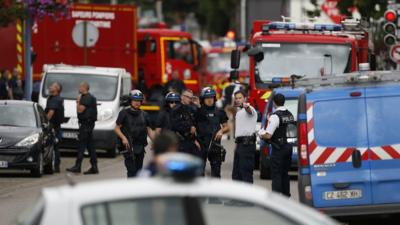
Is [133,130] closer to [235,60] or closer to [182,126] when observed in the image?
[182,126]

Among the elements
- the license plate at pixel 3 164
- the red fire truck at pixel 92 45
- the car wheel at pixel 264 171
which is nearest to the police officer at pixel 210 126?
the car wheel at pixel 264 171

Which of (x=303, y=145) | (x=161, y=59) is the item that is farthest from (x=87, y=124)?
(x=161, y=59)

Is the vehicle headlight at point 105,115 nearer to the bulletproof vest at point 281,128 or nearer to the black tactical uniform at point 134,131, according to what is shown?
the black tactical uniform at point 134,131

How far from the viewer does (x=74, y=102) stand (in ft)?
92.7

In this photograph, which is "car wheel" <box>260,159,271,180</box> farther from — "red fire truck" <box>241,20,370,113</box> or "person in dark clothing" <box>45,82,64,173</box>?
"person in dark clothing" <box>45,82,64,173</box>

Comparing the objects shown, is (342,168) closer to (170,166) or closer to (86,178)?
(170,166)

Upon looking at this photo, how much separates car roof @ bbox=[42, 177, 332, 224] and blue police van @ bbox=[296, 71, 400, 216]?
6.78 meters

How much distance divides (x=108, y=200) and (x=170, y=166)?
1.27ft

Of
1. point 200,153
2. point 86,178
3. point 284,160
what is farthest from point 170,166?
point 86,178

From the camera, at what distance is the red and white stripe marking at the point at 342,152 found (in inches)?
540

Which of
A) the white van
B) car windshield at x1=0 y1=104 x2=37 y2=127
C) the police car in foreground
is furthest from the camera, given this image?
the white van

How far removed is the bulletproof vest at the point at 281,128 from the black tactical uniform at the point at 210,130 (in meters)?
1.25

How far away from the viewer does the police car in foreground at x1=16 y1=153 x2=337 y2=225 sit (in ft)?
21.8

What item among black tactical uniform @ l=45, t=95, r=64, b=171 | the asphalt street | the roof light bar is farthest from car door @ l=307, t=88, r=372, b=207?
the roof light bar
